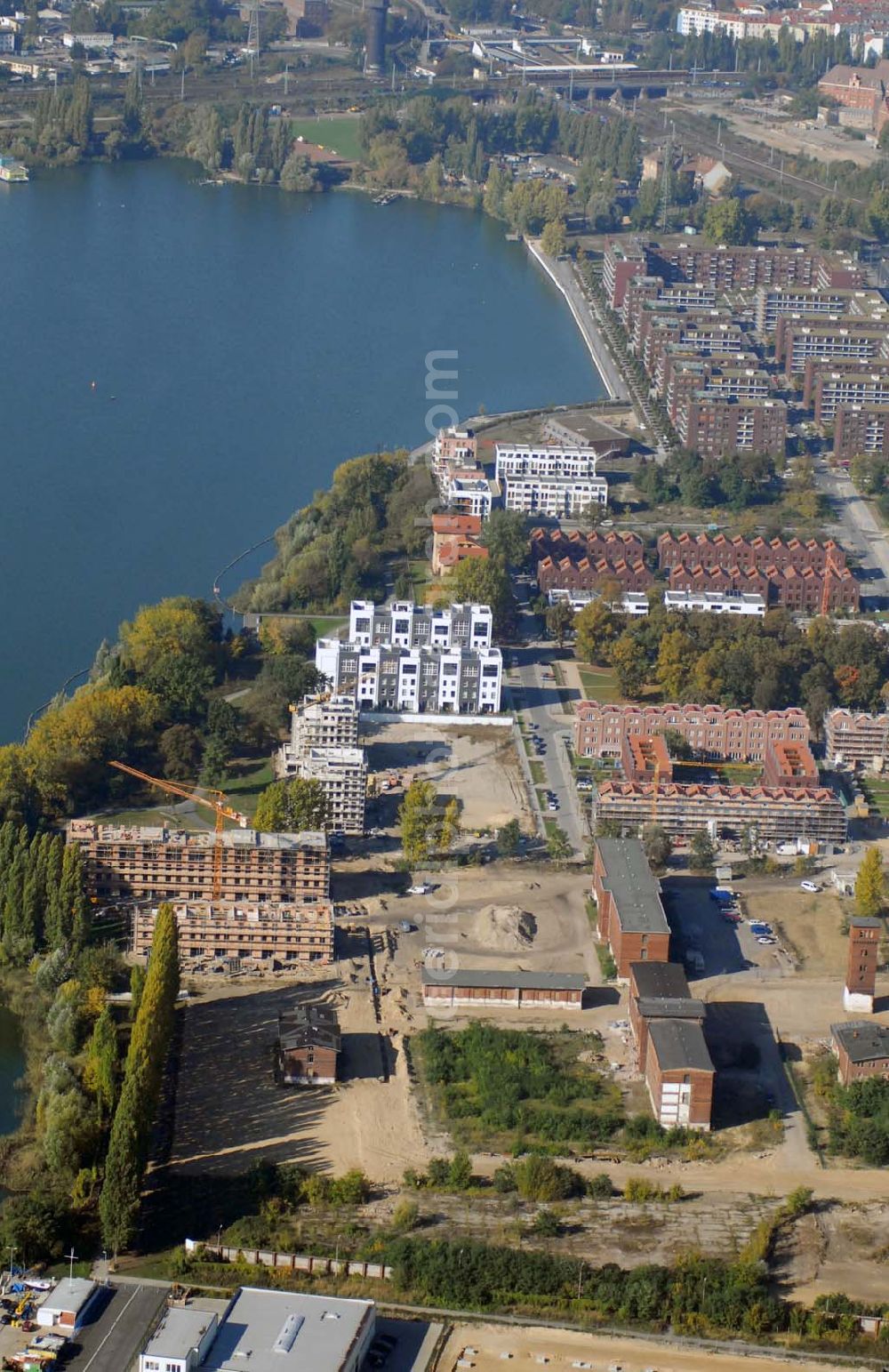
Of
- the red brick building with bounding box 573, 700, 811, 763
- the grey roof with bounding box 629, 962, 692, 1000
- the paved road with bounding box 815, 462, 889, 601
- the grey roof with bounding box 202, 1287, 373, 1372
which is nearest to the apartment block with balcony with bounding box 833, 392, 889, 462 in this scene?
the paved road with bounding box 815, 462, 889, 601

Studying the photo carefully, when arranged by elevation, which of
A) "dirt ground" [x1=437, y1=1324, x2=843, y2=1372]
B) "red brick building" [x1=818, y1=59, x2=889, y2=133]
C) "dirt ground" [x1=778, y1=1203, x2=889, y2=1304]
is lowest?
"dirt ground" [x1=437, y1=1324, x2=843, y2=1372]

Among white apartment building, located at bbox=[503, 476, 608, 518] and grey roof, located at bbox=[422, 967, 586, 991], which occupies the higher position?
white apartment building, located at bbox=[503, 476, 608, 518]

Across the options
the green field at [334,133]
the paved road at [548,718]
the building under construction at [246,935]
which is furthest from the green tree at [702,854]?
the green field at [334,133]

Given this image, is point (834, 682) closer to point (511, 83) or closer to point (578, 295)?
point (578, 295)

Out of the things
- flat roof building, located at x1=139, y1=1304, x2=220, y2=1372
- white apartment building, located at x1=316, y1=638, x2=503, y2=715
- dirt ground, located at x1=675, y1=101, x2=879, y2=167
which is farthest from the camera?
dirt ground, located at x1=675, y1=101, x2=879, y2=167

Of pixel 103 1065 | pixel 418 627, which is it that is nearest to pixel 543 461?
pixel 418 627

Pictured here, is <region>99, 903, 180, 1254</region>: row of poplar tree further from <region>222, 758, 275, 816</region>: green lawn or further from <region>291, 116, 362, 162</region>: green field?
<region>291, 116, 362, 162</region>: green field

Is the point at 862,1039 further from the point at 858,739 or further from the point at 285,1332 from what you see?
the point at 858,739
